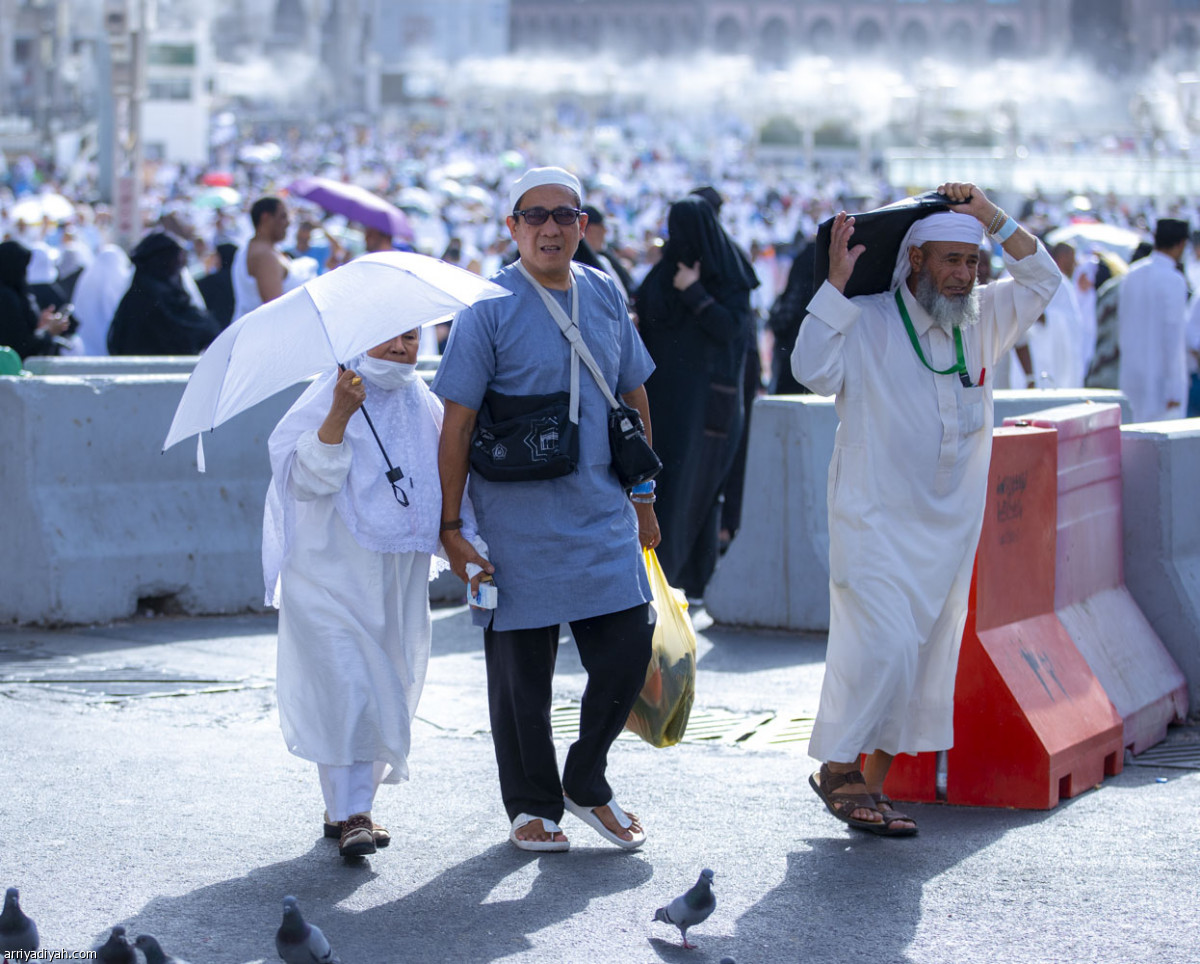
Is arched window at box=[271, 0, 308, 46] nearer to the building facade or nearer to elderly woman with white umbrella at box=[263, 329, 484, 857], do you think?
the building facade

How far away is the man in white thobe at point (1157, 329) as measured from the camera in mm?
10758

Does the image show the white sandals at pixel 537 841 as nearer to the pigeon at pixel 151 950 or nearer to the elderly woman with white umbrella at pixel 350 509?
the elderly woman with white umbrella at pixel 350 509

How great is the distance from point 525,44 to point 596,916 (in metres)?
127

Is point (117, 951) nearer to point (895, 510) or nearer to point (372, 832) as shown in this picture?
point (372, 832)

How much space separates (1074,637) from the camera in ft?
18.9

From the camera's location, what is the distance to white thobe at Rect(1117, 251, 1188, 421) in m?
10.8

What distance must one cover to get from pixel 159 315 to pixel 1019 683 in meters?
6.26

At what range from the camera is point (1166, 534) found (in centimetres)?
641

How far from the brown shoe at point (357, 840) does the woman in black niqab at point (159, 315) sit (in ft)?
19.4

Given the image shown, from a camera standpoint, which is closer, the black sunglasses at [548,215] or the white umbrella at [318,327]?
the white umbrella at [318,327]

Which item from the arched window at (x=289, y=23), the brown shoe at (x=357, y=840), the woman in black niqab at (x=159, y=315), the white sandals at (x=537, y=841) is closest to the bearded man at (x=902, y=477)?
the white sandals at (x=537, y=841)

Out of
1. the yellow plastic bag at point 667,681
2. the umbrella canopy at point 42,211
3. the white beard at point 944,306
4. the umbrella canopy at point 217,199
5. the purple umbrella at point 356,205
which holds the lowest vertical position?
the yellow plastic bag at point 667,681

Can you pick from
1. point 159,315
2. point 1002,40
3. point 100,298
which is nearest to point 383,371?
point 159,315

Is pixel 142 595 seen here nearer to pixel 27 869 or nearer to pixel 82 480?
pixel 82 480
